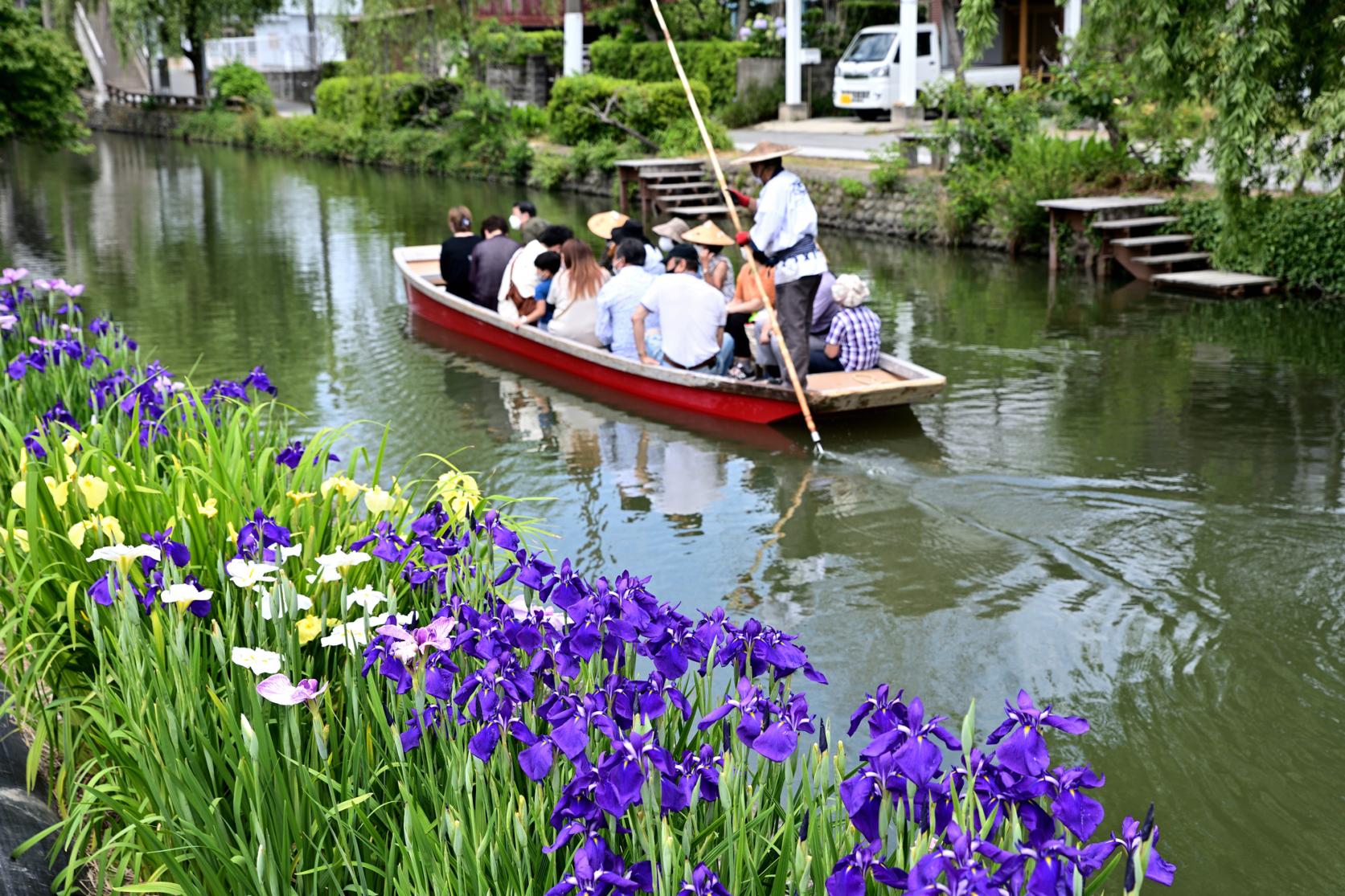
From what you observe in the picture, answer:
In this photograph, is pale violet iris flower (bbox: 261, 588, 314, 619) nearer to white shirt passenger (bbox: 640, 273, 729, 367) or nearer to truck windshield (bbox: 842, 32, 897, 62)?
white shirt passenger (bbox: 640, 273, 729, 367)

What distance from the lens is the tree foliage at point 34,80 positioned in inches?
699

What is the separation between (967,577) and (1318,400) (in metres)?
4.49

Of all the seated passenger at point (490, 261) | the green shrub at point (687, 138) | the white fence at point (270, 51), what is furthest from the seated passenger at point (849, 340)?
the white fence at point (270, 51)

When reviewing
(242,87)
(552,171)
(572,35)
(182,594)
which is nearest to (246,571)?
(182,594)

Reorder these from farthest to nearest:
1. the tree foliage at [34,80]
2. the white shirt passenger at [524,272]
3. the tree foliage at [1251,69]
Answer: the tree foliage at [34,80]
the white shirt passenger at [524,272]
the tree foliage at [1251,69]

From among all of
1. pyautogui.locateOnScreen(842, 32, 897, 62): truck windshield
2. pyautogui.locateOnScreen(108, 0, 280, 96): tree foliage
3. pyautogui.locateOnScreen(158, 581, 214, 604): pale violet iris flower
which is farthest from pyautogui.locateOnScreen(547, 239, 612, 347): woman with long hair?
pyautogui.locateOnScreen(108, 0, 280, 96): tree foliage

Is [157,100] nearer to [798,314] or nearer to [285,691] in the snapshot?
[798,314]

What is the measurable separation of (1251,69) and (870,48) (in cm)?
1876

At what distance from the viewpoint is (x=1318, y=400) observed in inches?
395

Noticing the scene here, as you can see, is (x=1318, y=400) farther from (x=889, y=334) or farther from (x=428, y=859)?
(x=428, y=859)

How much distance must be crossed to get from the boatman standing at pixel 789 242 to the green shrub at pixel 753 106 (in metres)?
20.5

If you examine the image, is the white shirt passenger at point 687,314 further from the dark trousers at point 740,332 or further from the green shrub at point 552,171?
the green shrub at point 552,171

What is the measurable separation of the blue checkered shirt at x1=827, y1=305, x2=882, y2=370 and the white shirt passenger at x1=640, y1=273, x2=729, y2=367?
0.75m

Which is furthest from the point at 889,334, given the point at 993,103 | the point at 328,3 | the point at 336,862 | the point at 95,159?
the point at 328,3
